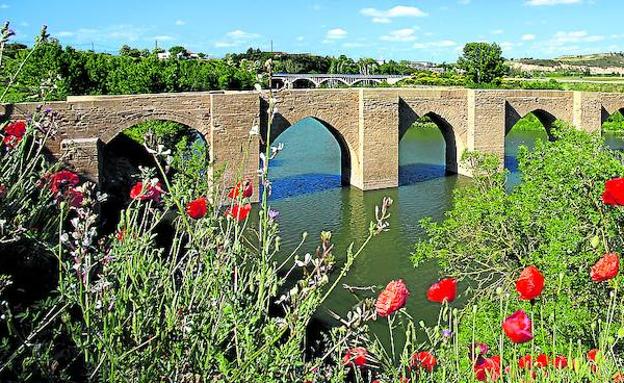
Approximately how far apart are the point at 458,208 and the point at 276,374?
21.1 ft

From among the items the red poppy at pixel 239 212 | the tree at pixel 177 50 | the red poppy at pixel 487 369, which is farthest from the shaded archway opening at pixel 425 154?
the tree at pixel 177 50

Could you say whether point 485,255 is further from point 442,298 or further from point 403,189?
point 403,189

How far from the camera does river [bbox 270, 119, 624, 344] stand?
11.5 m

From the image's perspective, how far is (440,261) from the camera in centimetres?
883

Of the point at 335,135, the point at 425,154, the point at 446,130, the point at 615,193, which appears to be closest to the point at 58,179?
the point at 615,193

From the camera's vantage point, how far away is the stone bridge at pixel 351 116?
48.3ft

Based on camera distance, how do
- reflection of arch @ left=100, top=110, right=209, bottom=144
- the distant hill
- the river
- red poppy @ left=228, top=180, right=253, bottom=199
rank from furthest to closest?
the distant hill < reflection of arch @ left=100, top=110, right=209, bottom=144 < the river < red poppy @ left=228, top=180, right=253, bottom=199

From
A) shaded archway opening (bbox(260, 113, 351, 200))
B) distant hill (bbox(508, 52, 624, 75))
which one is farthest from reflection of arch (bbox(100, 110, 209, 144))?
distant hill (bbox(508, 52, 624, 75))

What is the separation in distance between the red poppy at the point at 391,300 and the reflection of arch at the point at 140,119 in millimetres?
13338

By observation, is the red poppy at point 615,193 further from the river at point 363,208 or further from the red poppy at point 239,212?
the river at point 363,208

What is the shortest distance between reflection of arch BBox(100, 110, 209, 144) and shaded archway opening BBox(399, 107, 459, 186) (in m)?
6.43

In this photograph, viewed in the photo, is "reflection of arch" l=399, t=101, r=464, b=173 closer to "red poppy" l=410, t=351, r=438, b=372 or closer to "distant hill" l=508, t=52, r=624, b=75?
"red poppy" l=410, t=351, r=438, b=372

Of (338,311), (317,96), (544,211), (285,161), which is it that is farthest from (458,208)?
(285,161)

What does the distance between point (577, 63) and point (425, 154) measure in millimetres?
109906
